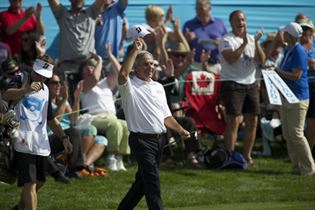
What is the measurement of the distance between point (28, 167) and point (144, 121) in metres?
1.37

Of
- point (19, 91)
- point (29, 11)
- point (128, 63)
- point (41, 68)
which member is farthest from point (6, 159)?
point (29, 11)

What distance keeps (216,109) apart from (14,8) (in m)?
3.92

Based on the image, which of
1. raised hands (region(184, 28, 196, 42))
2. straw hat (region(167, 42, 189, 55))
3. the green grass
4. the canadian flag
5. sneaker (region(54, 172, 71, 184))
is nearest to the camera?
the green grass

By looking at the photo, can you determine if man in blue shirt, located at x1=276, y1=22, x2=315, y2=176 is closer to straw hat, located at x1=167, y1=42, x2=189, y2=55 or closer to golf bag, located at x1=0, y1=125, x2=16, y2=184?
straw hat, located at x1=167, y1=42, x2=189, y2=55

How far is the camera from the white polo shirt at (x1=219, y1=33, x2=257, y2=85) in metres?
14.0

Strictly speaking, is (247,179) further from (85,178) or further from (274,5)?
(274,5)

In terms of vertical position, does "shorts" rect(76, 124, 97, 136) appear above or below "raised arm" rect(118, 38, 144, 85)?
below

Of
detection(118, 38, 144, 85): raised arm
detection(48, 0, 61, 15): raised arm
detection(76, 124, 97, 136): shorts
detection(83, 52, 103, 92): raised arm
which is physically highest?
detection(118, 38, 144, 85): raised arm

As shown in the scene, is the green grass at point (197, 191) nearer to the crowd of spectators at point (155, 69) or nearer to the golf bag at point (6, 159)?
the crowd of spectators at point (155, 69)

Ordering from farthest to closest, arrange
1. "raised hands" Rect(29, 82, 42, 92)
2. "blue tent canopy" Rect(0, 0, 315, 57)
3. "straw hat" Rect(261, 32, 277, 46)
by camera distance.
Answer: "blue tent canopy" Rect(0, 0, 315, 57) → "straw hat" Rect(261, 32, 277, 46) → "raised hands" Rect(29, 82, 42, 92)

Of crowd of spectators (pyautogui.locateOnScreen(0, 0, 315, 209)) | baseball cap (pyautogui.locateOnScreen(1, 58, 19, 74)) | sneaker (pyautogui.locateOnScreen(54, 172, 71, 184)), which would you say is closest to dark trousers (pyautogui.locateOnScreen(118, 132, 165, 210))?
crowd of spectators (pyautogui.locateOnScreen(0, 0, 315, 209))

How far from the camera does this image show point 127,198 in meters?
9.68

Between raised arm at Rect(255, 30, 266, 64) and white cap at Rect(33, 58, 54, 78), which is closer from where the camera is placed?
white cap at Rect(33, 58, 54, 78)

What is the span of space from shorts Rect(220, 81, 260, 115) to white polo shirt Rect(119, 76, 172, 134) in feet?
14.6
